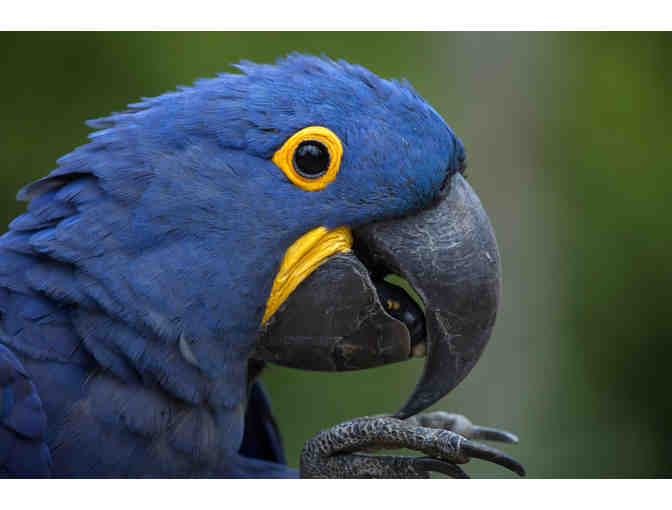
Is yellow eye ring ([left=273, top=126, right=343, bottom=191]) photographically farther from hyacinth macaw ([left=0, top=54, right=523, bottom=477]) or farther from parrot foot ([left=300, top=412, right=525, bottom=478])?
parrot foot ([left=300, top=412, right=525, bottom=478])

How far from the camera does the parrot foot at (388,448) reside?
51.4 inches

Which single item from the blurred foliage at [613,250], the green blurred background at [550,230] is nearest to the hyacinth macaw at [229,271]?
the green blurred background at [550,230]

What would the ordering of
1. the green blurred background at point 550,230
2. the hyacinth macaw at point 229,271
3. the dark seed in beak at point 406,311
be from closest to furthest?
the hyacinth macaw at point 229,271 → the dark seed in beak at point 406,311 → the green blurred background at point 550,230

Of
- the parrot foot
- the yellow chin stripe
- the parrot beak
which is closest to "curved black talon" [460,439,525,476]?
the parrot foot

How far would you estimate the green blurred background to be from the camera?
307cm

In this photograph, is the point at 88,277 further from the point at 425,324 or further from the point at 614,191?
the point at 614,191

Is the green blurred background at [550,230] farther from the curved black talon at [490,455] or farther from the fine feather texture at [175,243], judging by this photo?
the curved black talon at [490,455]

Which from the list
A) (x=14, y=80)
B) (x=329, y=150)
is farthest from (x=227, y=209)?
(x=14, y=80)

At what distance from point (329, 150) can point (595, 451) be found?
2637mm

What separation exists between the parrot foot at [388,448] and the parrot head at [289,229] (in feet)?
0.18

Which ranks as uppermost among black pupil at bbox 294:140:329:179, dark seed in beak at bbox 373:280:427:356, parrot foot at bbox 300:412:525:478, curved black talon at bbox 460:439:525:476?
black pupil at bbox 294:140:329:179

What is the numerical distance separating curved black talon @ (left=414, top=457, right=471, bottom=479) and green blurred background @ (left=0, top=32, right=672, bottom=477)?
186cm
